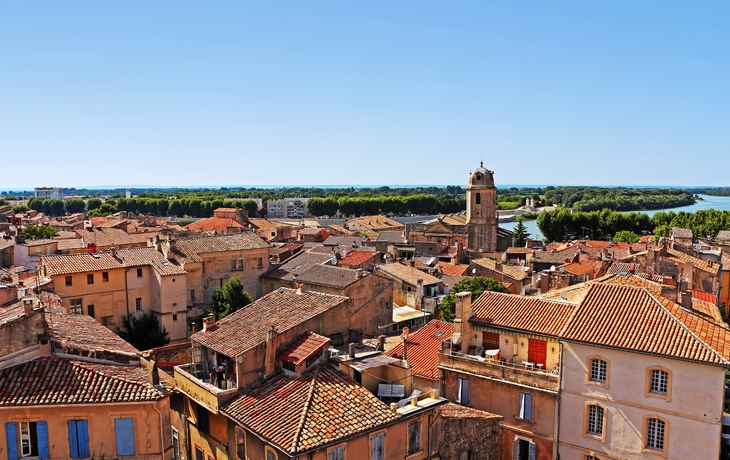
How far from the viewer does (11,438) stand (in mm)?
15336

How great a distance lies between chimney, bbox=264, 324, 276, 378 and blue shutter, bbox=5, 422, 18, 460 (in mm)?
7007

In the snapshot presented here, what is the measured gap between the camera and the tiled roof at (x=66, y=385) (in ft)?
50.1

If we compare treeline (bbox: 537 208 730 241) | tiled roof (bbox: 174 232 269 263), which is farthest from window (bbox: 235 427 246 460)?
treeline (bbox: 537 208 730 241)

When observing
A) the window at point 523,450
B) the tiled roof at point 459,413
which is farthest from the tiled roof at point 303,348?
the window at point 523,450

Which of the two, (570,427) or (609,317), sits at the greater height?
(609,317)

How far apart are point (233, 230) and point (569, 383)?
248ft

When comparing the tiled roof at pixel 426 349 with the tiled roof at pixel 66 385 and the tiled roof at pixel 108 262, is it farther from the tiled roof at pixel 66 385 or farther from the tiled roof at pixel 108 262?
the tiled roof at pixel 108 262

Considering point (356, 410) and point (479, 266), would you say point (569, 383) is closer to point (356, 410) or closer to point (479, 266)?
point (356, 410)

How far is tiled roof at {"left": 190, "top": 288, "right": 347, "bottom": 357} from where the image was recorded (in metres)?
19.1

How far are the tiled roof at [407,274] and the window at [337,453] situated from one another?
105ft

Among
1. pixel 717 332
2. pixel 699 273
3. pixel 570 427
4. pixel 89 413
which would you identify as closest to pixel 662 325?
pixel 717 332

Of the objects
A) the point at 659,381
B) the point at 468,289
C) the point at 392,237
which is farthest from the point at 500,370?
the point at 392,237

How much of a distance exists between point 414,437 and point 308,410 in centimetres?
394

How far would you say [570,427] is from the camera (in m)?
23.0
